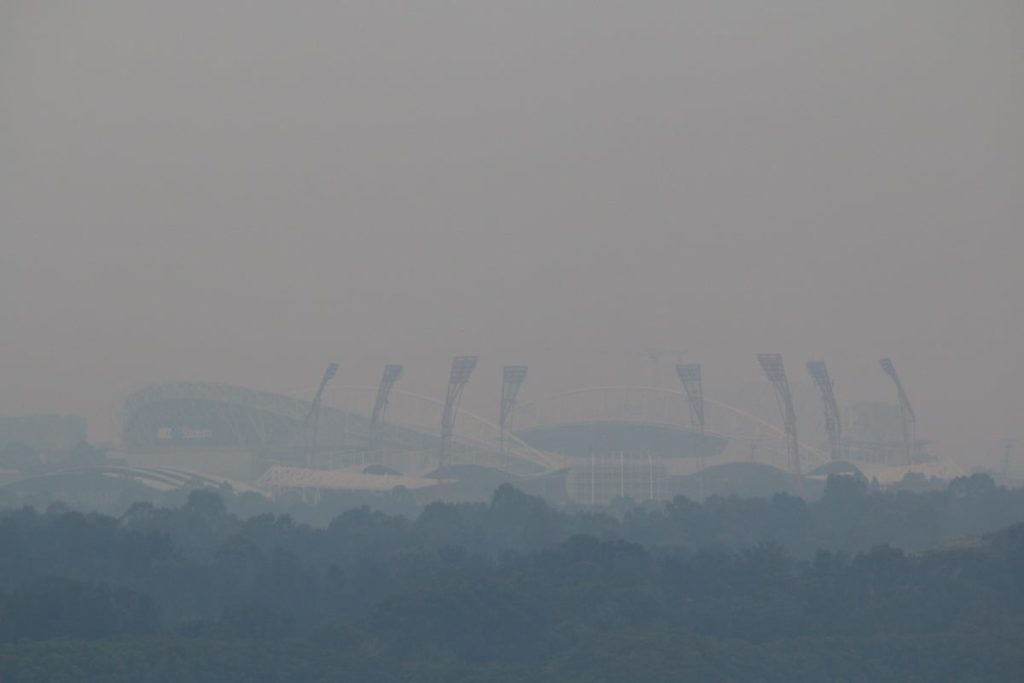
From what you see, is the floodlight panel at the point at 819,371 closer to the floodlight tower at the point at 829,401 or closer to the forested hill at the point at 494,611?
the floodlight tower at the point at 829,401


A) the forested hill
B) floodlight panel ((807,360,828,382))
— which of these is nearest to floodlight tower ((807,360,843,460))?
floodlight panel ((807,360,828,382))

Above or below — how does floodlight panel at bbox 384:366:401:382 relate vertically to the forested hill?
above

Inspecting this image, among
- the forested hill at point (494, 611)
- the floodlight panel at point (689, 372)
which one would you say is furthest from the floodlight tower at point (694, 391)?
the forested hill at point (494, 611)

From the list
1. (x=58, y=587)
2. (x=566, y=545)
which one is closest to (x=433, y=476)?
(x=566, y=545)


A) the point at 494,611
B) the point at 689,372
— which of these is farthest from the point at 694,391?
the point at 494,611

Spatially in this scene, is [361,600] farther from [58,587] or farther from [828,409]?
[828,409]

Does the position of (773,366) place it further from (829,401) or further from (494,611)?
(494,611)

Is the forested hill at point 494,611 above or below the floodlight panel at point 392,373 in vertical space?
below

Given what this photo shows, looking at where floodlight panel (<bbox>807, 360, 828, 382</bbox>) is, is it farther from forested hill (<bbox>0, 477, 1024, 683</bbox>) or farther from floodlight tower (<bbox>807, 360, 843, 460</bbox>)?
Answer: forested hill (<bbox>0, 477, 1024, 683</bbox>)
